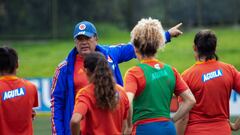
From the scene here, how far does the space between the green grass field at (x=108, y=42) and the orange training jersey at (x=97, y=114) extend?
17.0 metres

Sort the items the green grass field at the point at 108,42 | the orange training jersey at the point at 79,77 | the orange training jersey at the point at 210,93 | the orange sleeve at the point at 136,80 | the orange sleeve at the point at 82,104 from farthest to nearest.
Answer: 1. the green grass field at the point at 108,42
2. the orange training jersey at the point at 210,93
3. the orange training jersey at the point at 79,77
4. the orange sleeve at the point at 136,80
5. the orange sleeve at the point at 82,104

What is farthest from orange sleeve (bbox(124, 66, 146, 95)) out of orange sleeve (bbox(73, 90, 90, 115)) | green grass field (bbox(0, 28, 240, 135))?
green grass field (bbox(0, 28, 240, 135))

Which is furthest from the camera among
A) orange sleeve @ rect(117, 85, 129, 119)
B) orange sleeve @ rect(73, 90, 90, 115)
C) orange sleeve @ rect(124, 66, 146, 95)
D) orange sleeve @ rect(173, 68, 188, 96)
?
orange sleeve @ rect(173, 68, 188, 96)

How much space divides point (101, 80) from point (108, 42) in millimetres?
20276

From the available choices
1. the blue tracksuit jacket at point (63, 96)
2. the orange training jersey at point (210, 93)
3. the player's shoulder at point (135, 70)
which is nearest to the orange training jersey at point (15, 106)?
the blue tracksuit jacket at point (63, 96)

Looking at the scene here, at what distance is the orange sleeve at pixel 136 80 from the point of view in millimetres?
5894

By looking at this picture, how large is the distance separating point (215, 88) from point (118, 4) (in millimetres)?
20511

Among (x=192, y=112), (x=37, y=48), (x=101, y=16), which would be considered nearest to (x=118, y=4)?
(x=101, y=16)

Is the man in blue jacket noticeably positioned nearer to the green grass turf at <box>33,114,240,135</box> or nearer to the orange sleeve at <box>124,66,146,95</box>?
the orange sleeve at <box>124,66,146,95</box>

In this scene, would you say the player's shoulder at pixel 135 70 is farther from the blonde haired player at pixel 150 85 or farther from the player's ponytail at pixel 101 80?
the player's ponytail at pixel 101 80

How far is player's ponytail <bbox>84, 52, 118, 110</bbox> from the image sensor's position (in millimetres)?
5527

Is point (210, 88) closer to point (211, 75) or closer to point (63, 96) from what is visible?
point (211, 75)

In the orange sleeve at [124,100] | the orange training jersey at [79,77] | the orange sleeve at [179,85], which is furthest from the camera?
the orange training jersey at [79,77]

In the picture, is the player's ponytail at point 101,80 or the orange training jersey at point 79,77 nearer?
the player's ponytail at point 101,80
